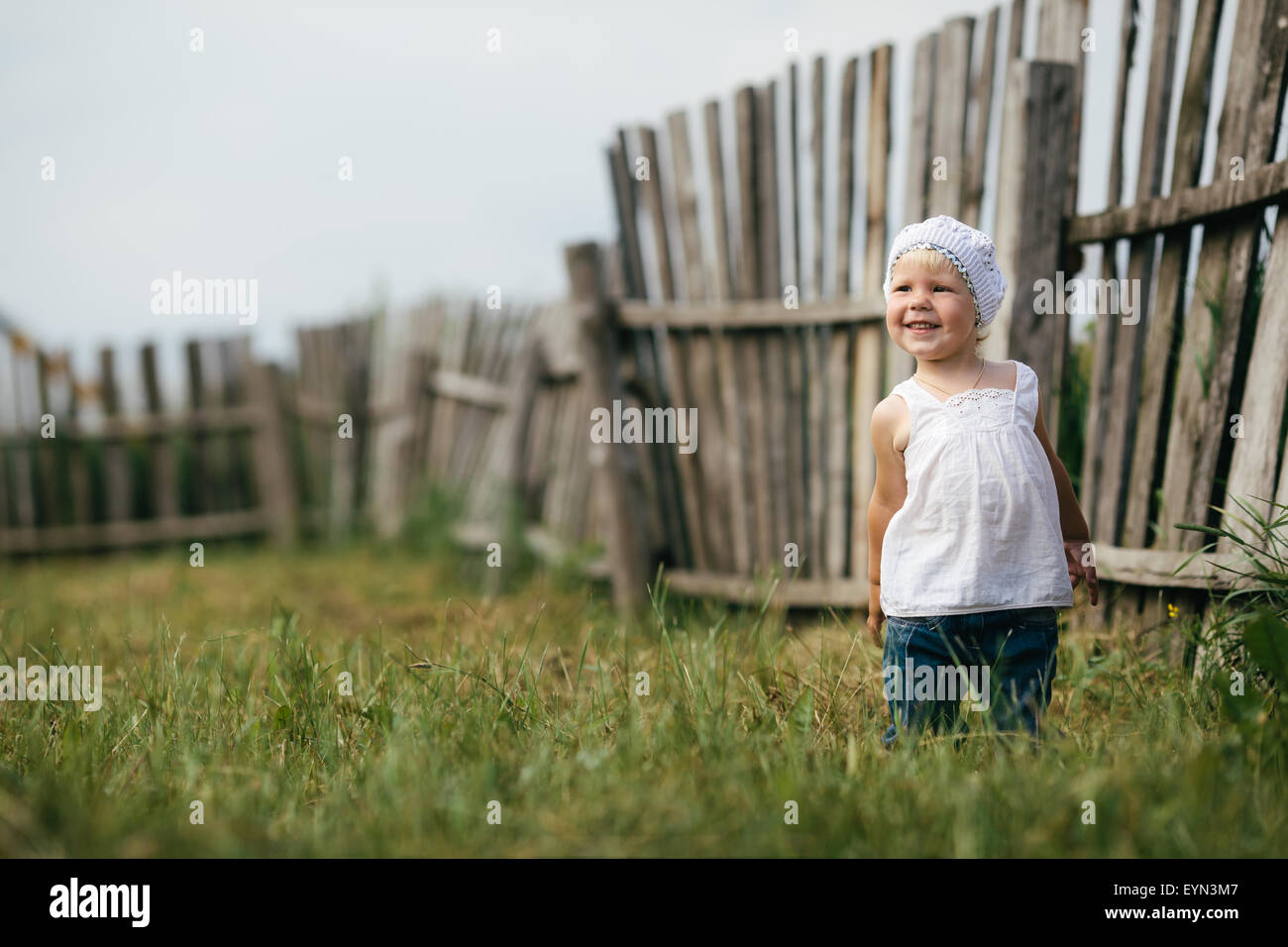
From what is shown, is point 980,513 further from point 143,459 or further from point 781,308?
point 143,459

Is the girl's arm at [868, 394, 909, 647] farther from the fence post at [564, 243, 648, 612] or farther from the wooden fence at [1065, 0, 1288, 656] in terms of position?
the fence post at [564, 243, 648, 612]

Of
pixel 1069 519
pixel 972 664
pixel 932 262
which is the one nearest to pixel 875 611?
pixel 972 664

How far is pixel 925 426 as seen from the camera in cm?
219

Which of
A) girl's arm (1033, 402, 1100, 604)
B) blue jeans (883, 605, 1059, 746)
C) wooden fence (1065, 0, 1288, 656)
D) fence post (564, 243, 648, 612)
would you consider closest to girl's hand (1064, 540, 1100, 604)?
girl's arm (1033, 402, 1100, 604)

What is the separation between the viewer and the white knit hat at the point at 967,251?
215 centimetres

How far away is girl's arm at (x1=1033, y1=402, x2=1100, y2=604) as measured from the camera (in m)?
2.24

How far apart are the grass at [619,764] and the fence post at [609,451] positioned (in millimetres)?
1269

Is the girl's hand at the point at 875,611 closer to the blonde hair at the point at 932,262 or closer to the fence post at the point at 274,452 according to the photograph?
the blonde hair at the point at 932,262

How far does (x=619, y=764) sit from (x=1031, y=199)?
222cm

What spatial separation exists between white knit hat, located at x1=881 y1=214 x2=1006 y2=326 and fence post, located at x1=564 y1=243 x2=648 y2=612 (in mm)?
2462

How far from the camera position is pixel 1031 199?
3078 millimetres
